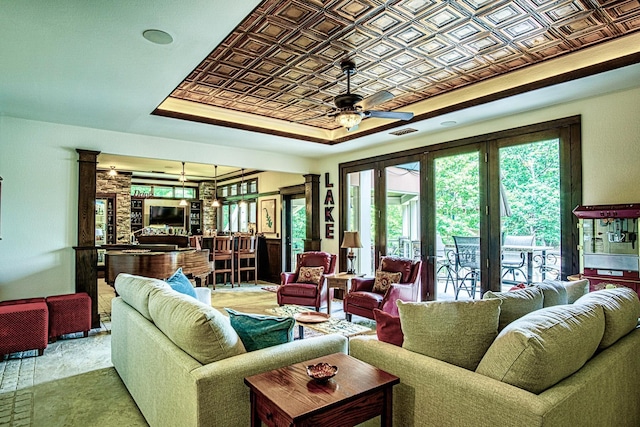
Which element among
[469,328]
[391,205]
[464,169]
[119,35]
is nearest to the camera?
[469,328]

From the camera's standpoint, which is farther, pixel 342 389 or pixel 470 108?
pixel 470 108

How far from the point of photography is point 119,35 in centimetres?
262

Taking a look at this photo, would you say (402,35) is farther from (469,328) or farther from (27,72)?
(27,72)

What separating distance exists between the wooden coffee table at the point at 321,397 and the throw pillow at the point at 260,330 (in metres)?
0.30

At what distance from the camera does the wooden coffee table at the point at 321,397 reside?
145 cm

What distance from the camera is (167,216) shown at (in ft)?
39.2

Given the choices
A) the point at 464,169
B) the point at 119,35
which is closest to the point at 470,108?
the point at 464,169

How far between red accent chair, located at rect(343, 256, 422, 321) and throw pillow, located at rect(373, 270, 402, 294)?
0.06 m

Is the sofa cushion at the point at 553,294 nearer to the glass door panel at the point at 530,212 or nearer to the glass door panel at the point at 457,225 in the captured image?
the glass door panel at the point at 530,212

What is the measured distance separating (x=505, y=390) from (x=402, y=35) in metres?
2.80

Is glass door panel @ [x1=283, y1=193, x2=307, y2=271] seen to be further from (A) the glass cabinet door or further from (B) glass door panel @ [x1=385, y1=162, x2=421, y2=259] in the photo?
(A) the glass cabinet door

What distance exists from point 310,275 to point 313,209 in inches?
76.2

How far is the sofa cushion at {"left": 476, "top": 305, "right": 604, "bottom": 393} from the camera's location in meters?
1.46

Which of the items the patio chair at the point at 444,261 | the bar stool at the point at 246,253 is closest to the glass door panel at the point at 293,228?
the bar stool at the point at 246,253
